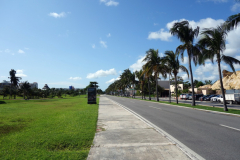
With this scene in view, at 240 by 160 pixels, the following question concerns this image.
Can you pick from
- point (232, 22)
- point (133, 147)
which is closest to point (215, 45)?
point (232, 22)

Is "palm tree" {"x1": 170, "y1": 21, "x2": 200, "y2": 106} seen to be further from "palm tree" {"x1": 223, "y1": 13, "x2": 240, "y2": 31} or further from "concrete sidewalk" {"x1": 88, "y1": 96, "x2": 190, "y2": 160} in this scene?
"concrete sidewalk" {"x1": 88, "y1": 96, "x2": 190, "y2": 160}

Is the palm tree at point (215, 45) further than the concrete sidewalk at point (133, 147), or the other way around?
the palm tree at point (215, 45)

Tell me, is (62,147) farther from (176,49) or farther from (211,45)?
(176,49)

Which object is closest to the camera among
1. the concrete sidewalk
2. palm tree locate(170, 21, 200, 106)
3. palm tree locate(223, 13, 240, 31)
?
the concrete sidewalk

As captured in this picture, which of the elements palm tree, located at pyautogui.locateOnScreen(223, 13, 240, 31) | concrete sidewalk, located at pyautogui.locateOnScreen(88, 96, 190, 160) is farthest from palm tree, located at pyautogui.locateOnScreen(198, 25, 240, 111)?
concrete sidewalk, located at pyautogui.locateOnScreen(88, 96, 190, 160)

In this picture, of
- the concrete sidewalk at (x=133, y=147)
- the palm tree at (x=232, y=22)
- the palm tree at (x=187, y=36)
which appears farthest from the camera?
the palm tree at (x=187, y=36)

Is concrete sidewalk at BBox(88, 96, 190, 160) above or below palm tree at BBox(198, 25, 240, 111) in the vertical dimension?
below

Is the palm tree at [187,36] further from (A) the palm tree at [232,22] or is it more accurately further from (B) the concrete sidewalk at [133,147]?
(B) the concrete sidewalk at [133,147]

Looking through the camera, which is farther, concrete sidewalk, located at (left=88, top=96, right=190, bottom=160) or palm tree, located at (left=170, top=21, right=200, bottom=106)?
palm tree, located at (left=170, top=21, right=200, bottom=106)

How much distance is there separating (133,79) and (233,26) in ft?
171

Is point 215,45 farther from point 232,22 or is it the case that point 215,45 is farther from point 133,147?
point 133,147

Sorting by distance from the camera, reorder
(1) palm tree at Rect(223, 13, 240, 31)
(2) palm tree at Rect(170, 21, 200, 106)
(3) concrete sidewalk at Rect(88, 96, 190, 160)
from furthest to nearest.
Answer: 1. (2) palm tree at Rect(170, 21, 200, 106)
2. (1) palm tree at Rect(223, 13, 240, 31)
3. (3) concrete sidewalk at Rect(88, 96, 190, 160)

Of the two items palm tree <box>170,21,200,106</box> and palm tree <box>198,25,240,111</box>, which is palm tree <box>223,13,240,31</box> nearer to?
palm tree <box>198,25,240,111</box>

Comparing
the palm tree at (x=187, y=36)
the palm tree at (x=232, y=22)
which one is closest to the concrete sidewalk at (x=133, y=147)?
the palm tree at (x=232, y=22)
